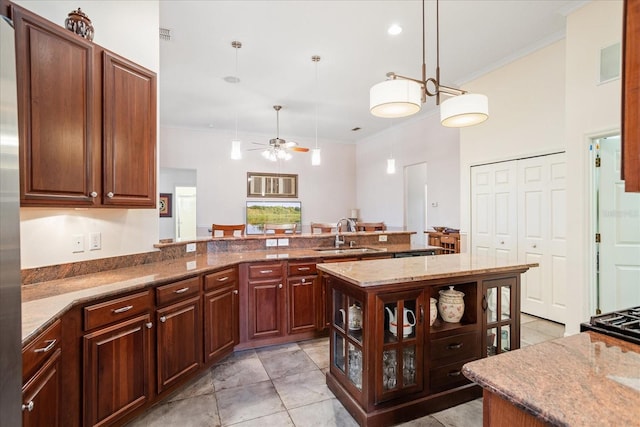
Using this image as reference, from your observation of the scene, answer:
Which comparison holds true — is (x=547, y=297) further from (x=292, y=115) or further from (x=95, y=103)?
(x=292, y=115)

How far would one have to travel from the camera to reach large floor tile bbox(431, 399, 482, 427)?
6.41 ft

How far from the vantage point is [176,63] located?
13.7 feet

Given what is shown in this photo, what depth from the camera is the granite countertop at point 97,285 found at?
4.48ft

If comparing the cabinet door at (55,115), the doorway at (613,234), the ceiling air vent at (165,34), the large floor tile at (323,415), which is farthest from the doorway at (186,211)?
the doorway at (613,234)

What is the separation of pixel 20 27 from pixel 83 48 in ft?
1.02

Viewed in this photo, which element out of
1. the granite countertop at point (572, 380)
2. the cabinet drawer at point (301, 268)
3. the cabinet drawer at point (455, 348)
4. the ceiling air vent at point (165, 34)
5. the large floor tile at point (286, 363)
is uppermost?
the ceiling air vent at point (165, 34)

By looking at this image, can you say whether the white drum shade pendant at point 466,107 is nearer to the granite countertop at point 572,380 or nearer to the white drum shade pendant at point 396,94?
the white drum shade pendant at point 396,94

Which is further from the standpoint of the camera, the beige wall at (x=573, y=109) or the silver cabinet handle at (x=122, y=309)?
the beige wall at (x=573, y=109)

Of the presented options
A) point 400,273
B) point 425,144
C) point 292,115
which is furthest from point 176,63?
point 425,144

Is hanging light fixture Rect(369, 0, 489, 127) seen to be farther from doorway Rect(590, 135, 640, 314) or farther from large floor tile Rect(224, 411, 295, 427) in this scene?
large floor tile Rect(224, 411, 295, 427)

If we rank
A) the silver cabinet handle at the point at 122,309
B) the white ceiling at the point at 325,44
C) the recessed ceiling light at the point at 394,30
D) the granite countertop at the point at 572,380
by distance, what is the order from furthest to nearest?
the recessed ceiling light at the point at 394,30 → the white ceiling at the point at 325,44 → the silver cabinet handle at the point at 122,309 → the granite countertop at the point at 572,380

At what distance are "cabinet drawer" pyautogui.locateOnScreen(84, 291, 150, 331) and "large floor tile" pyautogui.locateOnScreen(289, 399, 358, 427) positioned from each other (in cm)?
120

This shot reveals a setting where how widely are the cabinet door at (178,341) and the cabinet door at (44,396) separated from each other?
2.07 ft

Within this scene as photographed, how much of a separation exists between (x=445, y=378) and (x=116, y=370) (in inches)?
80.7
